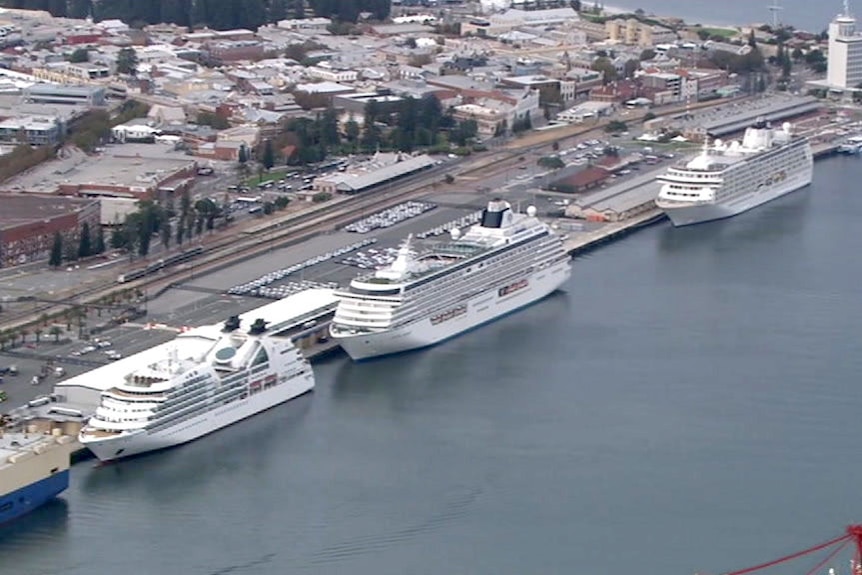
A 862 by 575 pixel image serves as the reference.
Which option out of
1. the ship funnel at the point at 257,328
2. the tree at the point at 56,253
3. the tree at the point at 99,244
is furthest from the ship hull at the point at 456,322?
the tree at the point at 99,244

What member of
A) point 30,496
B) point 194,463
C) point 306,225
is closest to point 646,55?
point 306,225

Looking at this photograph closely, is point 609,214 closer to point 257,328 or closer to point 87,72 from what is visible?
point 257,328

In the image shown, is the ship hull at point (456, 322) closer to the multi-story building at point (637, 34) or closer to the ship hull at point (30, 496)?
the ship hull at point (30, 496)

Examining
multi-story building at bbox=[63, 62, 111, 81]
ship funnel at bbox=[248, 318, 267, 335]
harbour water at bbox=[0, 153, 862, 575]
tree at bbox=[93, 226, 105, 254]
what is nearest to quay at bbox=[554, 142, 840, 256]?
harbour water at bbox=[0, 153, 862, 575]

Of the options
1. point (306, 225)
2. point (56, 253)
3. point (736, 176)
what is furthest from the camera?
point (736, 176)

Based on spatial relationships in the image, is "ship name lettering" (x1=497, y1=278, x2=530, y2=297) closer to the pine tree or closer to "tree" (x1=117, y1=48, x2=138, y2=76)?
the pine tree

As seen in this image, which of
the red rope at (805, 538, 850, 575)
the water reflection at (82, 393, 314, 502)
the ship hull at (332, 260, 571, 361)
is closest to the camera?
the red rope at (805, 538, 850, 575)
